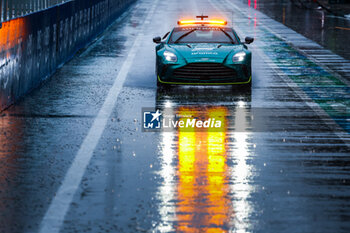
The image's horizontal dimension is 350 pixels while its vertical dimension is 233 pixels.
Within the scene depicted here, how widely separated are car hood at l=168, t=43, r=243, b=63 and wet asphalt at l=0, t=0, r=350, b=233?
0.71 m

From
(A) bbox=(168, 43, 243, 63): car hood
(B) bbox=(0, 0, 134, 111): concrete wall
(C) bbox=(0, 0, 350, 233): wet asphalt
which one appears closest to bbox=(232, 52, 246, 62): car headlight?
(A) bbox=(168, 43, 243, 63): car hood

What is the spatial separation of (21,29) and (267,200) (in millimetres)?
9036

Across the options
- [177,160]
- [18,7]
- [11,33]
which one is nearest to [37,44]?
[18,7]

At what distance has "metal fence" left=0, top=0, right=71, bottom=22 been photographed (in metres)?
15.5

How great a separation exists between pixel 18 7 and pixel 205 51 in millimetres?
3719

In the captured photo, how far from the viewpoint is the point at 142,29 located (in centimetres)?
3559

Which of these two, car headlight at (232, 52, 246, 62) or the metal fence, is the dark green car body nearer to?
car headlight at (232, 52, 246, 62)

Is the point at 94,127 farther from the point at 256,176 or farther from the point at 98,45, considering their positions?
the point at 98,45

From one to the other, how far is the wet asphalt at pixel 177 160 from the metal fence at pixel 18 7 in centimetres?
154

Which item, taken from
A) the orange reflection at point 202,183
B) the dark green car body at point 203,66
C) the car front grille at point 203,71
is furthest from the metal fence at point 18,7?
the orange reflection at point 202,183

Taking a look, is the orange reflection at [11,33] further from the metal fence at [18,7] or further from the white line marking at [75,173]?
the white line marking at [75,173]

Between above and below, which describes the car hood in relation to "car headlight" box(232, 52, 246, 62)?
above

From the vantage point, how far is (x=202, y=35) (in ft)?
64.0

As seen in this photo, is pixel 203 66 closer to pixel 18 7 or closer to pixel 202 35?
pixel 202 35
